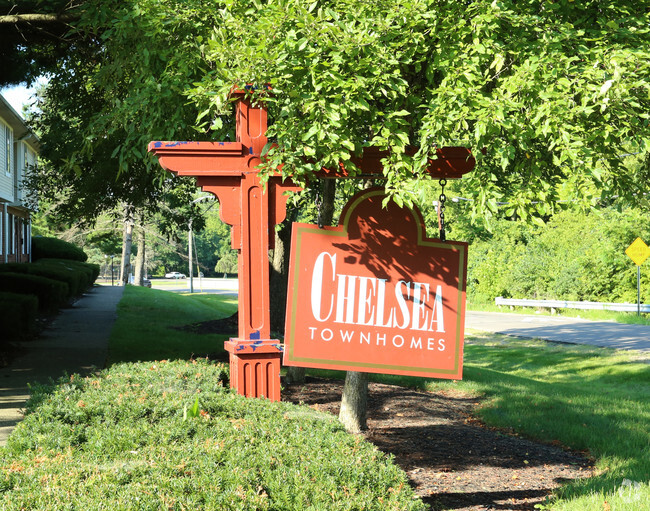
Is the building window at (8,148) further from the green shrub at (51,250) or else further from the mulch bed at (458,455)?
the mulch bed at (458,455)

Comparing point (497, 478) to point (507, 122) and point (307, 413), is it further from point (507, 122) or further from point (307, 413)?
point (507, 122)

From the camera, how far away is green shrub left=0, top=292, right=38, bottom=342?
1220 centimetres

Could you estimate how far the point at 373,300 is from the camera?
437cm

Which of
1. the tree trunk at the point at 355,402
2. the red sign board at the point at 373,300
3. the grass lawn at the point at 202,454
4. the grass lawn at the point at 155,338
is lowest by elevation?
the grass lawn at the point at 155,338

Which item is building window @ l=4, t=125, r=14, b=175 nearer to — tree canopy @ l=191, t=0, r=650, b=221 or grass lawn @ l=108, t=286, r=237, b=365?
grass lawn @ l=108, t=286, r=237, b=365

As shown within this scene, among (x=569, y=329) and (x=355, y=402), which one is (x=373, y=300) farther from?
(x=569, y=329)

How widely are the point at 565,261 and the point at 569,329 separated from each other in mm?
9386

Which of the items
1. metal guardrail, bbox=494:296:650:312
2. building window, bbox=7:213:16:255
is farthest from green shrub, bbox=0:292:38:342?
metal guardrail, bbox=494:296:650:312

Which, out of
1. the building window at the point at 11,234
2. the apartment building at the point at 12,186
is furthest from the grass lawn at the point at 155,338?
the building window at the point at 11,234

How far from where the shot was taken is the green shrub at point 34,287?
1606cm

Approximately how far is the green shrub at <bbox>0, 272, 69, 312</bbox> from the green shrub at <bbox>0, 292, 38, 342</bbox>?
103 inches

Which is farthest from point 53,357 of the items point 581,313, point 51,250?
point 51,250

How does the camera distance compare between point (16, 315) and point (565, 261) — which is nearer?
point (16, 315)

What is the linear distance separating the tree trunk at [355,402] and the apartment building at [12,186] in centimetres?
1802
